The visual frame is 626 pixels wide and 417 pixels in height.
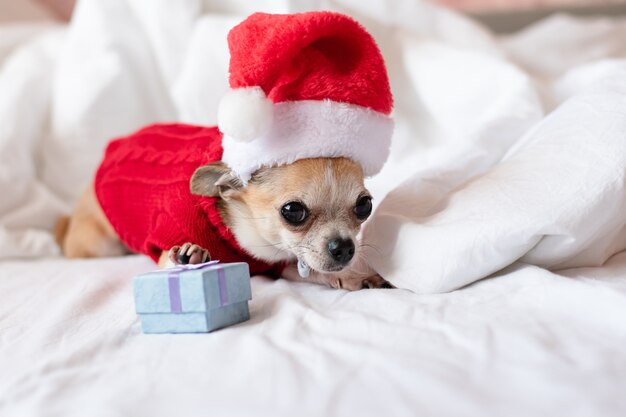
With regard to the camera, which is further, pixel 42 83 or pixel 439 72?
pixel 42 83

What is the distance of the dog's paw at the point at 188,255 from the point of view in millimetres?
→ 1117

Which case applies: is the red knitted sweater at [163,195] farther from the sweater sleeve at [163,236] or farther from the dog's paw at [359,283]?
the dog's paw at [359,283]

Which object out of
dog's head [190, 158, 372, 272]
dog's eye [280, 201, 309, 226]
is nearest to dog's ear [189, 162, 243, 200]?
dog's head [190, 158, 372, 272]

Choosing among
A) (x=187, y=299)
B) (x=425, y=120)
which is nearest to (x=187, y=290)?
(x=187, y=299)

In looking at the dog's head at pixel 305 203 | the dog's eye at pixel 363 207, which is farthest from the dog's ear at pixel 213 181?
the dog's eye at pixel 363 207

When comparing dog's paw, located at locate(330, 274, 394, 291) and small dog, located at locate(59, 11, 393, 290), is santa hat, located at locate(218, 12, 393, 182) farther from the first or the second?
dog's paw, located at locate(330, 274, 394, 291)

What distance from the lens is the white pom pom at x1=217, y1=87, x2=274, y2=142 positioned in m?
1.03

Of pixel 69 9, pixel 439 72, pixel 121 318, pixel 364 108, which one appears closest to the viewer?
pixel 121 318

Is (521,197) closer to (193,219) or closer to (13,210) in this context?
(193,219)

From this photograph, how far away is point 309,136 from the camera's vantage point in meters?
1.11

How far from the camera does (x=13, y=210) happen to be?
1784mm

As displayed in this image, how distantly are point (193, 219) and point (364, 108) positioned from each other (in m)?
0.38

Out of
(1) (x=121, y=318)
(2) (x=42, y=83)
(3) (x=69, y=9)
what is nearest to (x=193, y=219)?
(1) (x=121, y=318)

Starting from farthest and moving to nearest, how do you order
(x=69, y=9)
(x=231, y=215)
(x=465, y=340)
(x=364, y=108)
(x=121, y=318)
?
(x=69, y=9) < (x=231, y=215) < (x=364, y=108) < (x=121, y=318) < (x=465, y=340)
